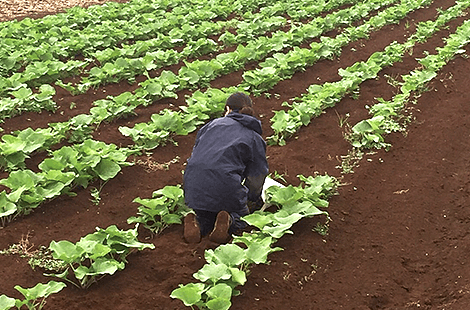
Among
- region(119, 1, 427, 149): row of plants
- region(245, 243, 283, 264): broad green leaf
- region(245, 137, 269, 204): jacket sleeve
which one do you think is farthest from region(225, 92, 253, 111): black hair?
region(119, 1, 427, 149): row of plants

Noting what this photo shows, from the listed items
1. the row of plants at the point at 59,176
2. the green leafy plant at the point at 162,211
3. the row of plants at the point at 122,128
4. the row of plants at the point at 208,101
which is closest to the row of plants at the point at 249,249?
the green leafy plant at the point at 162,211

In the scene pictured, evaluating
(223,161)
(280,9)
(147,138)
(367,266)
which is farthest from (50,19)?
(367,266)

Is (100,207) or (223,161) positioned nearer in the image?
(223,161)

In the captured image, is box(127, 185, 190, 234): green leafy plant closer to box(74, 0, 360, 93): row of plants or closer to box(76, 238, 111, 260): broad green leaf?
box(76, 238, 111, 260): broad green leaf

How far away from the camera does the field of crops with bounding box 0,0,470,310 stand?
4715 millimetres

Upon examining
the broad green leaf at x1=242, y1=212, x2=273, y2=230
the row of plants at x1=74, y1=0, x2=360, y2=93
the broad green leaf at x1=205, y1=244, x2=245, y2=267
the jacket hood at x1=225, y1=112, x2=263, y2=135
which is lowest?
the row of plants at x1=74, y1=0, x2=360, y2=93

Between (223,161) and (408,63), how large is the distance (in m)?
7.06

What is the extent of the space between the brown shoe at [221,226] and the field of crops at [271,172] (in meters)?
0.11

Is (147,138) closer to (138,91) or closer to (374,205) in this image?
(138,91)

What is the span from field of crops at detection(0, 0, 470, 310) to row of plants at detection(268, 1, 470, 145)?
37 millimetres

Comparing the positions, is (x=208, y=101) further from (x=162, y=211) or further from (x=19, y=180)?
(x=19, y=180)

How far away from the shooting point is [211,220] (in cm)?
548

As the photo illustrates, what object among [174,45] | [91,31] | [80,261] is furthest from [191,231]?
[91,31]

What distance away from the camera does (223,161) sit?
17.4 ft
